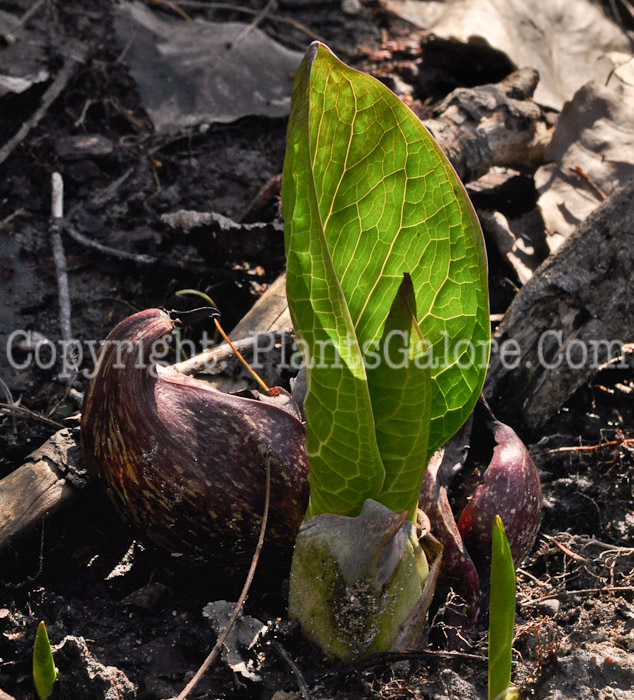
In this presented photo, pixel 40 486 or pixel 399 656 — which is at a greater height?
pixel 399 656

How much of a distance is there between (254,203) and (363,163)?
4.84ft

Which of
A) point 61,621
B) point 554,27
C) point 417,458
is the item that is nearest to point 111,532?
point 61,621

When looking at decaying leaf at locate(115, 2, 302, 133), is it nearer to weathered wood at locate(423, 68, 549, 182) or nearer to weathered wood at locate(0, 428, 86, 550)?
weathered wood at locate(423, 68, 549, 182)

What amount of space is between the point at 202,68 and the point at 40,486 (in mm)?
2121

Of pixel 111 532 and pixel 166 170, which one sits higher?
pixel 166 170

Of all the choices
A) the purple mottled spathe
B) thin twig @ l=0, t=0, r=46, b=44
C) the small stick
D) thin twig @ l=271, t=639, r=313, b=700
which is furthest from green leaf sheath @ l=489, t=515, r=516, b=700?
thin twig @ l=0, t=0, r=46, b=44

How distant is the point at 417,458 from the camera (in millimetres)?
1395

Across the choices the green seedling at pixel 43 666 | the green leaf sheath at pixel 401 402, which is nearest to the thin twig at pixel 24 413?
the green seedling at pixel 43 666

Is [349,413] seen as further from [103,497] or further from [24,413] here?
[24,413]

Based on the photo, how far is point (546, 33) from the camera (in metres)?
3.59

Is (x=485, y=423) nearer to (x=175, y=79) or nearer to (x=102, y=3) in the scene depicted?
(x=175, y=79)

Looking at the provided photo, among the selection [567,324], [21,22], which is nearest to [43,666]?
[567,324]

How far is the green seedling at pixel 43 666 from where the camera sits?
1.29m

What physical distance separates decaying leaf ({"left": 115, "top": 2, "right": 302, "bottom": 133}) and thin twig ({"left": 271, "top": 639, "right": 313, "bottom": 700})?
218 cm
